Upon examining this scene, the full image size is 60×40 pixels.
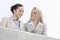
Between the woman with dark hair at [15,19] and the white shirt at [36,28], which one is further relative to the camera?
the white shirt at [36,28]

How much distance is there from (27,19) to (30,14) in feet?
0.23

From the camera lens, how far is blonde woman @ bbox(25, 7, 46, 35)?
194 cm

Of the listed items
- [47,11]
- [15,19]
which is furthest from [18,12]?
[47,11]

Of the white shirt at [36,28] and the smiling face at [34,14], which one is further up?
the smiling face at [34,14]

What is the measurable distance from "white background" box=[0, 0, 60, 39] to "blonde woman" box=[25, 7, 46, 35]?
0.20 feet

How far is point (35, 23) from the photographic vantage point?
1973 mm

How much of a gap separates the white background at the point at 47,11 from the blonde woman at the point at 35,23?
0.20 feet

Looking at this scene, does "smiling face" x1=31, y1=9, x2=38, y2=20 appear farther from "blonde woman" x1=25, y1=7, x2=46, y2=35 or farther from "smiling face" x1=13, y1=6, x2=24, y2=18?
"smiling face" x1=13, y1=6, x2=24, y2=18

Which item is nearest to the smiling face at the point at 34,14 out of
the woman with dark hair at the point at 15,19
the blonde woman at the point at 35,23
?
the blonde woman at the point at 35,23

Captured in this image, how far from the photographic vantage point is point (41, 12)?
200 centimetres

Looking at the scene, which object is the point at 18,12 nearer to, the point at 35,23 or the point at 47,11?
the point at 35,23

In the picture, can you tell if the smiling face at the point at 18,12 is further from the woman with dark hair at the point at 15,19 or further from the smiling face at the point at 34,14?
the smiling face at the point at 34,14

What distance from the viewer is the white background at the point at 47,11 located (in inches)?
76.7

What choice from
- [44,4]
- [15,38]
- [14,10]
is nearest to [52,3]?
[44,4]
